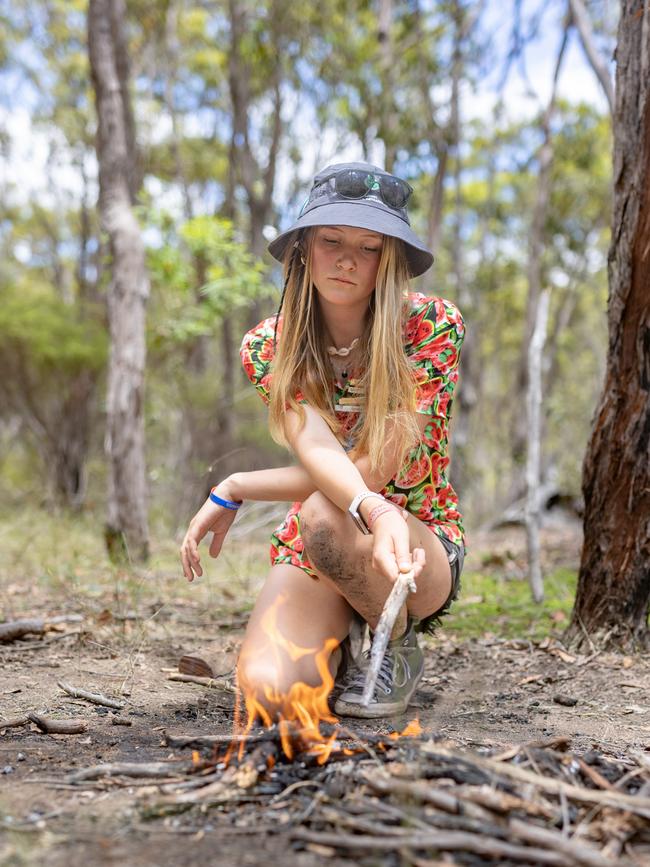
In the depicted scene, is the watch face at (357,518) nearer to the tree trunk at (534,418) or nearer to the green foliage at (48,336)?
the tree trunk at (534,418)

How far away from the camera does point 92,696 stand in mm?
2844

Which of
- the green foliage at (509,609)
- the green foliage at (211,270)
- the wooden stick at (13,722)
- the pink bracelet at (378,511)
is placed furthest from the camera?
the green foliage at (211,270)

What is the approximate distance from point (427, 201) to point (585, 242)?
10.0 ft

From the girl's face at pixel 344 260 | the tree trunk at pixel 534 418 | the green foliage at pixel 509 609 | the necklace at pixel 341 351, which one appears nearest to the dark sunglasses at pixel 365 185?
the girl's face at pixel 344 260

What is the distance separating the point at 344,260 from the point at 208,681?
5.42 ft

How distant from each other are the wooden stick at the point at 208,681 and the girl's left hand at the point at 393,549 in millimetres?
1191

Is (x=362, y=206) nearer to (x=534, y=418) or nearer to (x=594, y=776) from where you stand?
(x=594, y=776)

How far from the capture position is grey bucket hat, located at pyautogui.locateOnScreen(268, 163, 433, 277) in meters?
2.62

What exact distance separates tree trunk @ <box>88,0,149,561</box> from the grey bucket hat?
399 centimetres

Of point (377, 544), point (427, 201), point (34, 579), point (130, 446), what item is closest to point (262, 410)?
point (427, 201)

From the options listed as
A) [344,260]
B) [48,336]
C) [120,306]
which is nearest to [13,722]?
[344,260]

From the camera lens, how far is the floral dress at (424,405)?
2.80 m

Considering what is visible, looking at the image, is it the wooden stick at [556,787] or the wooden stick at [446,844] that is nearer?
the wooden stick at [446,844]

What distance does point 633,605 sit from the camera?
3.37 metres
